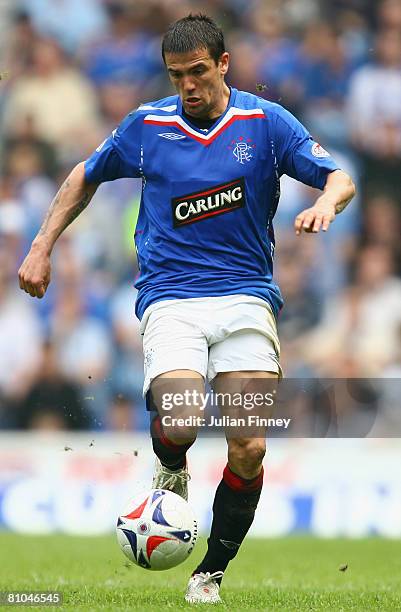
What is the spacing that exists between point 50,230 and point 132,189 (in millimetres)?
7385

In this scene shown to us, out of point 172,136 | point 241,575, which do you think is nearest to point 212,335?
point 172,136

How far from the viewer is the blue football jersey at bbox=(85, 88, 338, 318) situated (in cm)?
568

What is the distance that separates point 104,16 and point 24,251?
10.6 feet

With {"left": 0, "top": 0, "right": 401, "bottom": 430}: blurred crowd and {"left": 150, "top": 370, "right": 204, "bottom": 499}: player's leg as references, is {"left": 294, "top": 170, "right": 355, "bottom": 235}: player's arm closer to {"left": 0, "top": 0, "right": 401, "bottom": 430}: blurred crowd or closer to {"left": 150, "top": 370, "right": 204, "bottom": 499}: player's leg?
{"left": 150, "top": 370, "right": 204, "bottom": 499}: player's leg

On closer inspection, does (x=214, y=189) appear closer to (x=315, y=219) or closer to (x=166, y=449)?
(x=315, y=219)

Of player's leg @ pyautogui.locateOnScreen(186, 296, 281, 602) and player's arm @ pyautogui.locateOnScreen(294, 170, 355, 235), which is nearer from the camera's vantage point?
player's arm @ pyautogui.locateOnScreen(294, 170, 355, 235)

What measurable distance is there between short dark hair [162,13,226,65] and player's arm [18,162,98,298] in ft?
2.74

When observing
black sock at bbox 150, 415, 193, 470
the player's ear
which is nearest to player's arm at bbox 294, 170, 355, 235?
the player's ear

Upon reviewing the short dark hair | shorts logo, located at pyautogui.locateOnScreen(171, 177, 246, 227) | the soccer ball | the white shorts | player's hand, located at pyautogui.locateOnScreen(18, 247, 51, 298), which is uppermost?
the short dark hair

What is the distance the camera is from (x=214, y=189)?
5676mm

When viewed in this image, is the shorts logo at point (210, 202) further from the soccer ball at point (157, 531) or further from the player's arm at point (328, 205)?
the soccer ball at point (157, 531)

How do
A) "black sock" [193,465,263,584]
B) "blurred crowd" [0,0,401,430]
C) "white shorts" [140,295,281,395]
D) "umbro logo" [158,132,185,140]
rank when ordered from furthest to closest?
"blurred crowd" [0,0,401,430] < "umbro logo" [158,132,185,140] < "black sock" [193,465,263,584] < "white shorts" [140,295,281,395]

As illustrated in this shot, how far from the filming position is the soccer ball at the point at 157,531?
5.29m

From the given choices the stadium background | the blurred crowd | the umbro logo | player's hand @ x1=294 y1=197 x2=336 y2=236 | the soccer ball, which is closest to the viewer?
player's hand @ x1=294 y1=197 x2=336 y2=236
